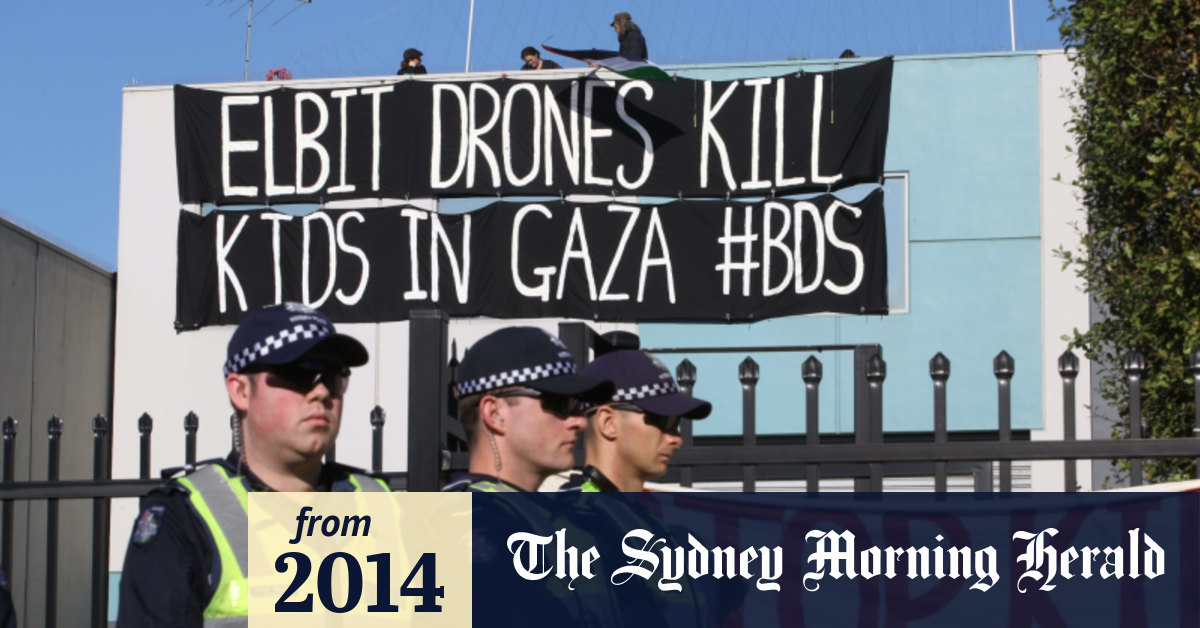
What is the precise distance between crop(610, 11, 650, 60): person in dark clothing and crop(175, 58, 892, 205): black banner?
1.31 feet

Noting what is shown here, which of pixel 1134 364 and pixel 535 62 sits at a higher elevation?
pixel 535 62

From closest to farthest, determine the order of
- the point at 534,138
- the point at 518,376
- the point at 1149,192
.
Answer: the point at 518,376 → the point at 1149,192 → the point at 534,138

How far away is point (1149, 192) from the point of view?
10664mm

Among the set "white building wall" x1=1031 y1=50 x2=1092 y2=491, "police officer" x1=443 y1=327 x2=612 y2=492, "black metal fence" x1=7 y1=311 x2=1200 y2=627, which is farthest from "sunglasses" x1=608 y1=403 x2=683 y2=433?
"white building wall" x1=1031 y1=50 x2=1092 y2=491

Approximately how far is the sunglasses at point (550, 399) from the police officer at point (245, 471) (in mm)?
503

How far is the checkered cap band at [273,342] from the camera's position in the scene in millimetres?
3424

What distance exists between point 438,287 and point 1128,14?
8.50m

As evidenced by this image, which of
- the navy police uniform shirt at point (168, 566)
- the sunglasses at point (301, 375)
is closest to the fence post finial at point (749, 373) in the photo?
the sunglasses at point (301, 375)

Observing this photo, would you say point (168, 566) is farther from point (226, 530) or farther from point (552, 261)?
point (552, 261)

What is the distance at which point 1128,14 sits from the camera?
10.9m

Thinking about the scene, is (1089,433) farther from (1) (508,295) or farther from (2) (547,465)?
(2) (547,465)

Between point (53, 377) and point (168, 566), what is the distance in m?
16.1

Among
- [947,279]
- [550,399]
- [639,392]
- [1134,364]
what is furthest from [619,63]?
[550,399]

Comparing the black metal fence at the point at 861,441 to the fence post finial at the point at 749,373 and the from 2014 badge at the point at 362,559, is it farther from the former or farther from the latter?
the from 2014 badge at the point at 362,559
